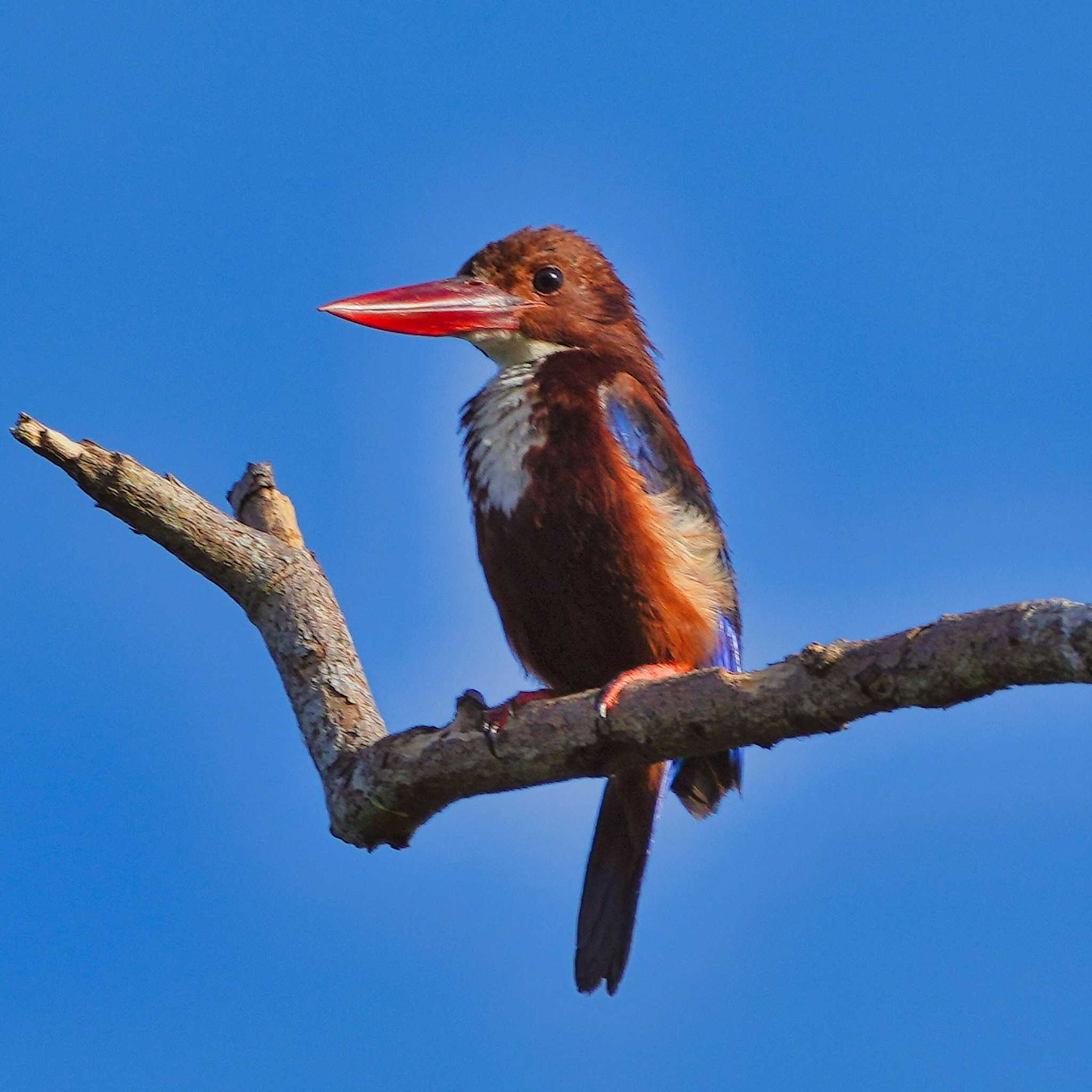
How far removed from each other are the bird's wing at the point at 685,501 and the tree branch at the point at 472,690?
840mm

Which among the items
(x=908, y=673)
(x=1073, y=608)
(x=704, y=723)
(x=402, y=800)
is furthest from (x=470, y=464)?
(x=1073, y=608)

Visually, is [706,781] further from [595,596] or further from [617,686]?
[617,686]

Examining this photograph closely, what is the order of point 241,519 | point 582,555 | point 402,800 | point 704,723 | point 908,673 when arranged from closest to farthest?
1. point 908,673
2. point 704,723
3. point 402,800
4. point 582,555
5. point 241,519

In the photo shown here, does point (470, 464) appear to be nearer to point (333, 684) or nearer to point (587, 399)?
point (587, 399)

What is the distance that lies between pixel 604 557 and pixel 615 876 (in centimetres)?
92

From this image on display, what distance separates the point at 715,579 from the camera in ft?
13.8

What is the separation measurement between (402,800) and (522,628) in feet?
2.29

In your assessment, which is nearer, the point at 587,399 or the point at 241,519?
the point at 587,399

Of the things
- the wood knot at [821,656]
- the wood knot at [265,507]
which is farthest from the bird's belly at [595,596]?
the wood knot at [821,656]

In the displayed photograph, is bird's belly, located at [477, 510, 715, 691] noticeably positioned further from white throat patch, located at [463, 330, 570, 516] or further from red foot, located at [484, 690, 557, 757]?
red foot, located at [484, 690, 557, 757]

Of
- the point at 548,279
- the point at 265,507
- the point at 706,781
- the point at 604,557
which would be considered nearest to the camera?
the point at 604,557

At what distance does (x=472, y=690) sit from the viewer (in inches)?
141

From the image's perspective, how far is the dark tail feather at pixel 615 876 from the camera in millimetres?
4105

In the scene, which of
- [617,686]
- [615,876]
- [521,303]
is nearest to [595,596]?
[617,686]
